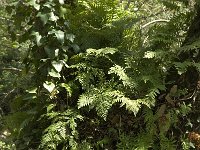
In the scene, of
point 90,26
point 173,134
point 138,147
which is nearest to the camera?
point 138,147

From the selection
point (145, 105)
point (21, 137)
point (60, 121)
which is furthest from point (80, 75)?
point (21, 137)

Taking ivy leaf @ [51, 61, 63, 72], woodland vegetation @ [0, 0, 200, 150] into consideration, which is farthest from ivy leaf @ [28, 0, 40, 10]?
ivy leaf @ [51, 61, 63, 72]

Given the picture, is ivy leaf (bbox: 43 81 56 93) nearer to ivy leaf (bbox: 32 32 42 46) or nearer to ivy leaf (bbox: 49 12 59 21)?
ivy leaf (bbox: 32 32 42 46)

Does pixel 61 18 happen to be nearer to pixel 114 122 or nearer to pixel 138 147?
pixel 114 122

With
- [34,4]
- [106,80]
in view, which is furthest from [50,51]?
[106,80]

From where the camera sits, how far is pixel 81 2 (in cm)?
356

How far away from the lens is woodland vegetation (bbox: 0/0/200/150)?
3.07 m

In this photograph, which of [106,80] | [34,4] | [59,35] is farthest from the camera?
[106,80]

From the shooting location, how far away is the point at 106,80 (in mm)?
3303

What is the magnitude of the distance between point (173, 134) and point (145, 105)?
39 cm

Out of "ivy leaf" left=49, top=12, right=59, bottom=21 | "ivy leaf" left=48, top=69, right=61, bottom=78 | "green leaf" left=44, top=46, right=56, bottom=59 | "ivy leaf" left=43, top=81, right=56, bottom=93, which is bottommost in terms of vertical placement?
"ivy leaf" left=43, top=81, right=56, bottom=93

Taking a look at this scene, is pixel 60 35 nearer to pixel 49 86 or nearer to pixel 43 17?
pixel 43 17

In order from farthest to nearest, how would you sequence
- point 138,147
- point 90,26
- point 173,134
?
point 90,26 → point 173,134 → point 138,147

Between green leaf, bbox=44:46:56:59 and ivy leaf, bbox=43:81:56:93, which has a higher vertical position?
green leaf, bbox=44:46:56:59
